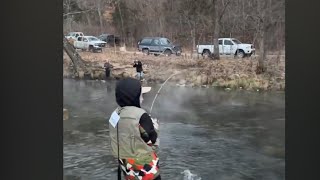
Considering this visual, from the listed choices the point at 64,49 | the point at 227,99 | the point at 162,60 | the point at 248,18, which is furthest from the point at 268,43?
the point at 64,49

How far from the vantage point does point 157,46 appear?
13.6 feet

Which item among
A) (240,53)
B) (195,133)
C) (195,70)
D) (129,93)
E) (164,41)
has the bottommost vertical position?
(195,133)

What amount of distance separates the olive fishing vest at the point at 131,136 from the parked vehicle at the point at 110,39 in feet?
2.69

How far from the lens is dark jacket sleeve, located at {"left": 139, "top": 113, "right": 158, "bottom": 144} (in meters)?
3.48

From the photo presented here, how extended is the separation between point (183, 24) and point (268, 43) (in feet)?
2.35

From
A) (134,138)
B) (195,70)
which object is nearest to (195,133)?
(195,70)

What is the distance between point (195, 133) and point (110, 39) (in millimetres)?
1055

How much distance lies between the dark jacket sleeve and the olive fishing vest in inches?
1.0

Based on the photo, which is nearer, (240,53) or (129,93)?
(129,93)

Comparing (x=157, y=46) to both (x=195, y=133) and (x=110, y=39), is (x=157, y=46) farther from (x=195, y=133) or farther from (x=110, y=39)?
(x=195, y=133)

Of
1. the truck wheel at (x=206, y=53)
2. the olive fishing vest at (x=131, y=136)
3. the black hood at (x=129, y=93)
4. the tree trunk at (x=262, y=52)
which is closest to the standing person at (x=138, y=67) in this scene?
the black hood at (x=129, y=93)

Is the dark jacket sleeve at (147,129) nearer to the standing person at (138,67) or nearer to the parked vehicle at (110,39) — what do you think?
the standing person at (138,67)
